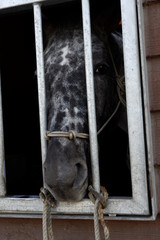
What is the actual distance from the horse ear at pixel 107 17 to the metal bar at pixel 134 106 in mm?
525

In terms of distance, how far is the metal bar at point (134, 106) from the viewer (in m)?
1.19

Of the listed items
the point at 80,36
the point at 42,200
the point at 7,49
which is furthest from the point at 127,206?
the point at 7,49

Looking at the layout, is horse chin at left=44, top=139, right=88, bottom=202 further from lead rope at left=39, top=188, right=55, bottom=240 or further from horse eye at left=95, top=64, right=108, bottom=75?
horse eye at left=95, top=64, right=108, bottom=75

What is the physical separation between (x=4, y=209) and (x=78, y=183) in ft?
1.44

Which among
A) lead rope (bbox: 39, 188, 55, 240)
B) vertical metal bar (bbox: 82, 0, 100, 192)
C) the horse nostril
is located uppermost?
vertical metal bar (bbox: 82, 0, 100, 192)

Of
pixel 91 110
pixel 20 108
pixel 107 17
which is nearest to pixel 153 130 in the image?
pixel 91 110

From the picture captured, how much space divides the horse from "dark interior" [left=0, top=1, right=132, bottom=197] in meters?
0.47

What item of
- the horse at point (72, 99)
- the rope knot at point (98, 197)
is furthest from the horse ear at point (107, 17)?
the rope knot at point (98, 197)

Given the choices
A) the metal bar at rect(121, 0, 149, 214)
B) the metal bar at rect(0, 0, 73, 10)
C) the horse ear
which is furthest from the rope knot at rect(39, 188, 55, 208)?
the horse ear

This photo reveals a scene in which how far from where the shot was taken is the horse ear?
1.75m

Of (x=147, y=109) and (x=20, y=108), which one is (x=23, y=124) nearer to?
(x=20, y=108)

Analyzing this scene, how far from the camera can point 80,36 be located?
5.13ft

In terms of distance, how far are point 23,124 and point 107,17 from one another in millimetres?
1600

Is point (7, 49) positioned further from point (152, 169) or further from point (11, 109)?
point (152, 169)
